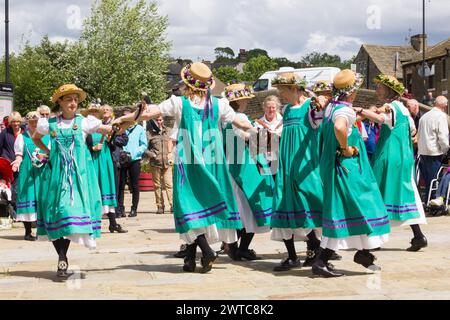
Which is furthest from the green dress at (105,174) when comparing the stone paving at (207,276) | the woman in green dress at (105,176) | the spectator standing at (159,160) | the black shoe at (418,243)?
the black shoe at (418,243)

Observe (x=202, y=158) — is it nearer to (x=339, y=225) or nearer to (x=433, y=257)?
(x=339, y=225)

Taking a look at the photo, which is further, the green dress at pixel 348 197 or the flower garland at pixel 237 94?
the flower garland at pixel 237 94

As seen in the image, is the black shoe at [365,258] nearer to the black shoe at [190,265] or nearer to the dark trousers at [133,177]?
the black shoe at [190,265]

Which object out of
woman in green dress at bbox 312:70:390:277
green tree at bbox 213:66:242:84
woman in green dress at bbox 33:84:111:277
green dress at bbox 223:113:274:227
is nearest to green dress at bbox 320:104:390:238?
woman in green dress at bbox 312:70:390:277

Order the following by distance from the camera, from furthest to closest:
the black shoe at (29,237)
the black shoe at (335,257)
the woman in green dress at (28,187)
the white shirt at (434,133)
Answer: the white shirt at (434,133)
the black shoe at (29,237)
the woman in green dress at (28,187)
the black shoe at (335,257)

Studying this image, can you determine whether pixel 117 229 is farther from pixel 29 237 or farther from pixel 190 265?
pixel 190 265

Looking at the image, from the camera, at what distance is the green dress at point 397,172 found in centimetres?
863

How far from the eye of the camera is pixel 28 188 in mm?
11055

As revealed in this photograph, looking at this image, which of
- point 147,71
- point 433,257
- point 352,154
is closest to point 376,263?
point 433,257

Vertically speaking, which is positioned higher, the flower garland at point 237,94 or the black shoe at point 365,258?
the flower garland at point 237,94

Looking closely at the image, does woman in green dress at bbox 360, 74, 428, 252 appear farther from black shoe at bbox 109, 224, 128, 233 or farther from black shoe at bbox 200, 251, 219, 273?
black shoe at bbox 109, 224, 128, 233

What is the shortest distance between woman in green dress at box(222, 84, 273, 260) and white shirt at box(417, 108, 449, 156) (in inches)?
224
